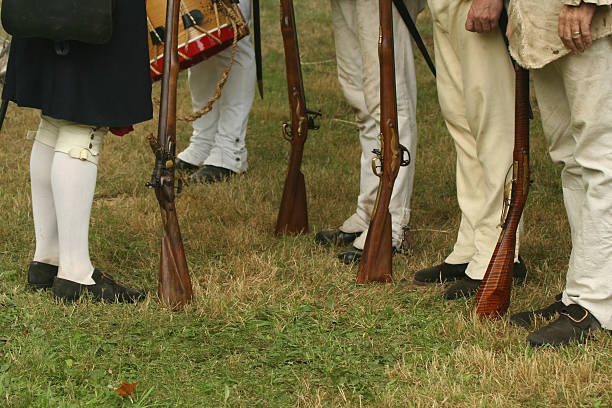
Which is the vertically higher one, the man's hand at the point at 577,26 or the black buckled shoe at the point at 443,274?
the man's hand at the point at 577,26

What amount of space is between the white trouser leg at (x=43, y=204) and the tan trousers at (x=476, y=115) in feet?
6.01

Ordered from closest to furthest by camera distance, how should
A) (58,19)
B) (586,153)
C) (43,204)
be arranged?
(586,153)
(58,19)
(43,204)

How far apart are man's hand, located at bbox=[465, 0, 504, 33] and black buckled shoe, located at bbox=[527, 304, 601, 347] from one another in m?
1.18

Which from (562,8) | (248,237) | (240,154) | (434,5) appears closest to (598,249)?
(562,8)

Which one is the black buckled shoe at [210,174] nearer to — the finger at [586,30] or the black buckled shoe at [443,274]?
the black buckled shoe at [443,274]

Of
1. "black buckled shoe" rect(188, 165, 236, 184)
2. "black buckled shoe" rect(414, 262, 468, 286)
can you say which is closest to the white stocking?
"black buckled shoe" rect(414, 262, 468, 286)

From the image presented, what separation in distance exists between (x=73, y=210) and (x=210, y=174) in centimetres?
237

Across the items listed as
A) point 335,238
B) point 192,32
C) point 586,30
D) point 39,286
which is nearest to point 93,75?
point 192,32

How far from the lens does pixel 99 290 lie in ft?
11.8

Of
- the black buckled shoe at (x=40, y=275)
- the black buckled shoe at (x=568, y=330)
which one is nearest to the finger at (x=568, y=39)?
the black buckled shoe at (x=568, y=330)

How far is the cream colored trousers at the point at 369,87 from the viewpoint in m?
4.09

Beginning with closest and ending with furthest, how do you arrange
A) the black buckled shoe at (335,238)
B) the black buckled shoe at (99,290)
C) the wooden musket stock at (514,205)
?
the wooden musket stock at (514,205) < the black buckled shoe at (99,290) < the black buckled shoe at (335,238)

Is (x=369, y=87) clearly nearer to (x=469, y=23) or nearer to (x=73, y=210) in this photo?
(x=469, y=23)

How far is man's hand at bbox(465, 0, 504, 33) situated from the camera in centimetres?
325
